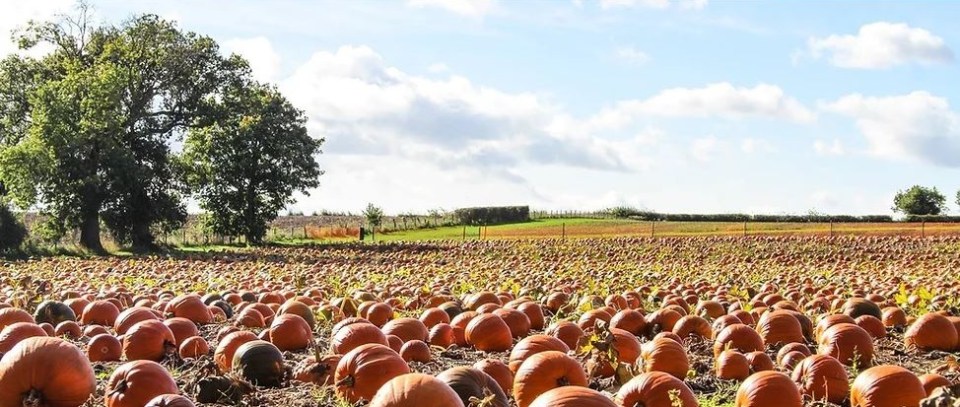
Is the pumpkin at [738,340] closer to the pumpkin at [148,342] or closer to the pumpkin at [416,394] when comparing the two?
the pumpkin at [416,394]

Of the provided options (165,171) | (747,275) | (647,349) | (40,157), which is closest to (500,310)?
(647,349)

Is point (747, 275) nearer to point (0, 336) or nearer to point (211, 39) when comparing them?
point (0, 336)

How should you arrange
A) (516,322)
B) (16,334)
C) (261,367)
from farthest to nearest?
(516,322), (16,334), (261,367)

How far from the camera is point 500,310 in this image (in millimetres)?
9625

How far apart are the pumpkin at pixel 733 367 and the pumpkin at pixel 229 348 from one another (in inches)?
137

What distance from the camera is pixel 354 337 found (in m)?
7.40

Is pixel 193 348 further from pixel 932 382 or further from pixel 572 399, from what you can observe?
pixel 932 382

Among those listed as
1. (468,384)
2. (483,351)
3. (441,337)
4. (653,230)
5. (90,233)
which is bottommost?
(483,351)

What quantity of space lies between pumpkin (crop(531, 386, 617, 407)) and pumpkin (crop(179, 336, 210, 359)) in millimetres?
4278

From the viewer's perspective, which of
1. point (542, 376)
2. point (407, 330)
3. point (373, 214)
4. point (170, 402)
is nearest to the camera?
point (170, 402)

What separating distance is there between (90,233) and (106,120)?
566 centimetres

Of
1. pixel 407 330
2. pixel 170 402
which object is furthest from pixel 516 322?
pixel 170 402

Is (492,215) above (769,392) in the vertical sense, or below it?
above

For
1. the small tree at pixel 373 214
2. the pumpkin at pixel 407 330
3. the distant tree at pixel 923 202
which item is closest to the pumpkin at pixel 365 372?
the pumpkin at pixel 407 330
